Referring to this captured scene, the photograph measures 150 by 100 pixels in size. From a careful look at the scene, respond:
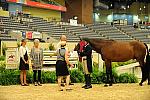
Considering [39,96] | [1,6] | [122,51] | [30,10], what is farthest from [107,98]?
[30,10]

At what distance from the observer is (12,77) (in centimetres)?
1314

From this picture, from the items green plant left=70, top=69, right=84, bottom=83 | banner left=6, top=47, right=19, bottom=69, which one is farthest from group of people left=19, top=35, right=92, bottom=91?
green plant left=70, top=69, right=84, bottom=83

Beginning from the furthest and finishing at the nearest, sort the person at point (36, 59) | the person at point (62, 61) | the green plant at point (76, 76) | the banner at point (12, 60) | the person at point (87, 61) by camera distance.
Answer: the green plant at point (76, 76) < the banner at point (12, 60) < the person at point (36, 59) < the person at point (87, 61) < the person at point (62, 61)

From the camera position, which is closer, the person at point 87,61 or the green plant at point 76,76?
the person at point 87,61

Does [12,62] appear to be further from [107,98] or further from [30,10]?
[30,10]

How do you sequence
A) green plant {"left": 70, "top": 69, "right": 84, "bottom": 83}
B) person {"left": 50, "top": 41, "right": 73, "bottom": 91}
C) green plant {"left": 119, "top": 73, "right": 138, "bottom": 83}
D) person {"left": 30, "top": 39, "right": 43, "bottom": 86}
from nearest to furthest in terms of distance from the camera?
person {"left": 50, "top": 41, "right": 73, "bottom": 91} → person {"left": 30, "top": 39, "right": 43, "bottom": 86} → green plant {"left": 70, "top": 69, "right": 84, "bottom": 83} → green plant {"left": 119, "top": 73, "right": 138, "bottom": 83}

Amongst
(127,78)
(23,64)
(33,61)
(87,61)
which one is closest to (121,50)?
(87,61)

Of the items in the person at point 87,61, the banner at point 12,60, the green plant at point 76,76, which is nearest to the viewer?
the person at point 87,61

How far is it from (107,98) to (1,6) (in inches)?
1368

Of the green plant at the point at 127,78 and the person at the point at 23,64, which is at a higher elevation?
the person at the point at 23,64

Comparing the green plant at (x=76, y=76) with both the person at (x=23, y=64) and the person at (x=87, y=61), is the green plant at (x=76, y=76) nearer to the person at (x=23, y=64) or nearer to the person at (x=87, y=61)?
the person at (x=23, y=64)

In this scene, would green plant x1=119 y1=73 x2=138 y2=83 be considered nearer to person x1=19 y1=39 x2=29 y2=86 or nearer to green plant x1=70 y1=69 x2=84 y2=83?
green plant x1=70 y1=69 x2=84 y2=83

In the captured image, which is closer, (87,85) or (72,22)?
(87,85)

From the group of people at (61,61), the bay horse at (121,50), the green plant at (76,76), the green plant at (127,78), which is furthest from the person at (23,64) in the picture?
the green plant at (127,78)
